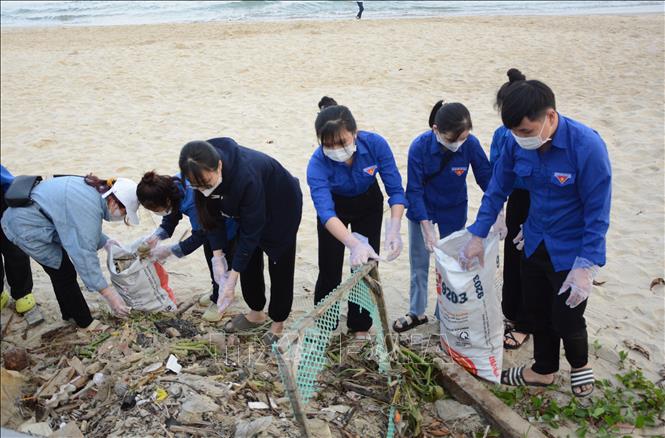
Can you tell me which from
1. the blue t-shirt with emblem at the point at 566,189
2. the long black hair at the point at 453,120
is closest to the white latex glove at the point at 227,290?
the long black hair at the point at 453,120

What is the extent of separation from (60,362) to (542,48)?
10730 millimetres

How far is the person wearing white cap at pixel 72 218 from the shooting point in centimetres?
308

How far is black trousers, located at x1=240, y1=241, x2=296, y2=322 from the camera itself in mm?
3320

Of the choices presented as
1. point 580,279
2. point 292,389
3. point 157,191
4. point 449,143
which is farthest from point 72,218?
point 580,279

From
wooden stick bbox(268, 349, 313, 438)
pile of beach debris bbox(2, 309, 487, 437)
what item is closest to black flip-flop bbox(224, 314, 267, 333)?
pile of beach debris bbox(2, 309, 487, 437)

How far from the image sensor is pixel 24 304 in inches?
157

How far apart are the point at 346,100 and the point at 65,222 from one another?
6165 millimetres

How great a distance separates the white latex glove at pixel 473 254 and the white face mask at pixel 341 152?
2.68ft

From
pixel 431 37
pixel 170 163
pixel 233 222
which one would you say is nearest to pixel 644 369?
pixel 233 222

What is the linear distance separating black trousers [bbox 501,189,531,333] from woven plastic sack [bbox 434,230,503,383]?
9.9 inches

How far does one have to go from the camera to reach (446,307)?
319 centimetres

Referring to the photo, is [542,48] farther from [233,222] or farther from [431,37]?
[233,222]

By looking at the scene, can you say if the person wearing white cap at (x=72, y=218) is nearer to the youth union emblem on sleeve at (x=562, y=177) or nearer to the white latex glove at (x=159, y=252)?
the white latex glove at (x=159, y=252)

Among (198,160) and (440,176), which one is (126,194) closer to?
(198,160)
